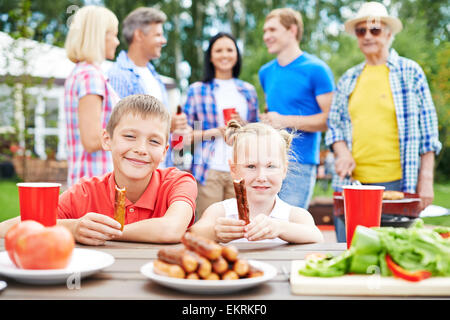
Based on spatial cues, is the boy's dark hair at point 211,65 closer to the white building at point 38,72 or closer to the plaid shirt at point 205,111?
the plaid shirt at point 205,111

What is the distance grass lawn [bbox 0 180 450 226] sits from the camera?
24.6 feet

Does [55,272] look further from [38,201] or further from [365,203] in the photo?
[365,203]

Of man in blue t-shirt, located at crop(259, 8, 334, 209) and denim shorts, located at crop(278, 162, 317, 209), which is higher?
man in blue t-shirt, located at crop(259, 8, 334, 209)

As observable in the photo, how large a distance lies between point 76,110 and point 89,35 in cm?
47

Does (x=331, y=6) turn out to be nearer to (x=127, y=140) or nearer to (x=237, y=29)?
(x=237, y=29)

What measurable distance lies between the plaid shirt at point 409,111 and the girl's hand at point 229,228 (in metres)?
1.86

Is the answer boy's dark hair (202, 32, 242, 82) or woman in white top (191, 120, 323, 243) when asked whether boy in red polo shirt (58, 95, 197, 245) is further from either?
boy's dark hair (202, 32, 242, 82)

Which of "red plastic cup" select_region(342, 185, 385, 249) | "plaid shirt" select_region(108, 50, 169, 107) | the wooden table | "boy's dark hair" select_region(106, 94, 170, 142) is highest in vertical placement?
"plaid shirt" select_region(108, 50, 169, 107)

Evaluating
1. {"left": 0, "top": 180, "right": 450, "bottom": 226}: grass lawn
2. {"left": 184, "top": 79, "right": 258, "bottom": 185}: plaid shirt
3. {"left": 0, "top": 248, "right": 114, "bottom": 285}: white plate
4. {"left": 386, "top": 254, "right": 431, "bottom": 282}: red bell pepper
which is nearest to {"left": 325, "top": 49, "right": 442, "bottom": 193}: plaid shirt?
{"left": 184, "top": 79, "right": 258, "bottom": 185}: plaid shirt

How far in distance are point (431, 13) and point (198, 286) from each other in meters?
21.4

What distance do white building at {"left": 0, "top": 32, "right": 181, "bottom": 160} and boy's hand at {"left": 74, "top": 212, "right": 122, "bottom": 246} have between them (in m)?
4.52
